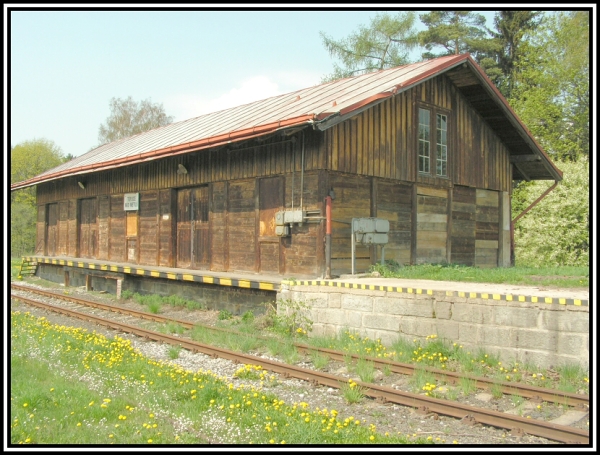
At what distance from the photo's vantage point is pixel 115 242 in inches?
814

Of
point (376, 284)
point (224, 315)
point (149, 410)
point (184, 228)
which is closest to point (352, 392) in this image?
point (149, 410)

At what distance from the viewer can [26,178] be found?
5091cm

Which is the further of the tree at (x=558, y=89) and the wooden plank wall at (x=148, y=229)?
the tree at (x=558, y=89)

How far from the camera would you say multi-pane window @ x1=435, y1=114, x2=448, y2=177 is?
51.6 feet

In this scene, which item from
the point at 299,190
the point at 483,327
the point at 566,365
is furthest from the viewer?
the point at 299,190

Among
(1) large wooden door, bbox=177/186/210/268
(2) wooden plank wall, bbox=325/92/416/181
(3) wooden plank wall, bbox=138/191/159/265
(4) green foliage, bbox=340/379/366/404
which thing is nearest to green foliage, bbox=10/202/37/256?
(3) wooden plank wall, bbox=138/191/159/265

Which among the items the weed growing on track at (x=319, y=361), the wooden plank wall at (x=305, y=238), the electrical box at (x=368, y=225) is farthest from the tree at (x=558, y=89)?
the weed growing on track at (x=319, y=361)

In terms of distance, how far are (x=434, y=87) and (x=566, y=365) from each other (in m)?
9.81

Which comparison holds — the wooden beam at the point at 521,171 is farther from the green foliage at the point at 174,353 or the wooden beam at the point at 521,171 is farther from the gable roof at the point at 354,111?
the green foliage at the point at 174,353

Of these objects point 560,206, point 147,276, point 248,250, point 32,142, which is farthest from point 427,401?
point 32,142

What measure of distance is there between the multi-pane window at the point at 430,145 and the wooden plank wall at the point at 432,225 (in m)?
0.57

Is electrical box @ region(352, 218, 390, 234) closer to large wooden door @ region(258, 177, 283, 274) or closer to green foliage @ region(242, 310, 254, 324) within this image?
large wooden door @ region(258, 177, 283, 274)

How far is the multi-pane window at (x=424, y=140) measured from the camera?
15145mm
